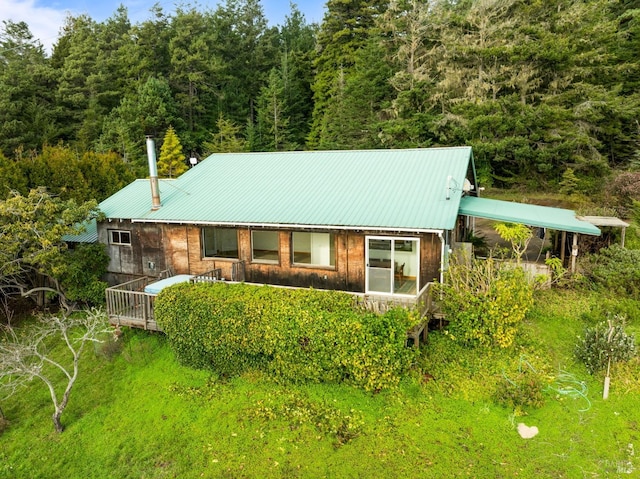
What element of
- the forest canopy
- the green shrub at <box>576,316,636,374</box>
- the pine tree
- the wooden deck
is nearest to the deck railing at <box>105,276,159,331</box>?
the wooden deck

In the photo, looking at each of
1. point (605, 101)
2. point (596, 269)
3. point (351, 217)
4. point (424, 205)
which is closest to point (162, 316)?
point (351, 217)

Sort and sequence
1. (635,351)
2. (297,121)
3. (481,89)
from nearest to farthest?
(635,351)
(481,89)
(297,121)

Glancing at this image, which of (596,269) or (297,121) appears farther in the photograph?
(297,121)

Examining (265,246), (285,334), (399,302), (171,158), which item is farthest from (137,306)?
(171,158)

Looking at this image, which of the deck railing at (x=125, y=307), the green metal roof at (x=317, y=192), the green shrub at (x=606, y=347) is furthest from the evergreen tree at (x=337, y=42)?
the green shrub at (x=606, y=347)

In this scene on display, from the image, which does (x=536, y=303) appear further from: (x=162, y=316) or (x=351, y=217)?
(x=162, y=316)

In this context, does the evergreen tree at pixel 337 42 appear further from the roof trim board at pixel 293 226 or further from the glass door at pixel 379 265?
the glass door at pixel 379 265
